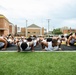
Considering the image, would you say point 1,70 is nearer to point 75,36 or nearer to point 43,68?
point 43,68

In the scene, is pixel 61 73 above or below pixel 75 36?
below

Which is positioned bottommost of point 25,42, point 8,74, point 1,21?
point 8,74

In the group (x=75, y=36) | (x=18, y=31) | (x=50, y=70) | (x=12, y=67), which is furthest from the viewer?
(x=18, y=31)

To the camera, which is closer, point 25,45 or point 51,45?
point 25,45

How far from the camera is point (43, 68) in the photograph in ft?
22.7

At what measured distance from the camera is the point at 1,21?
50.1 metres

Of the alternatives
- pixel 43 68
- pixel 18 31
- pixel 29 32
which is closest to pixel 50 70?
pixel 43 68

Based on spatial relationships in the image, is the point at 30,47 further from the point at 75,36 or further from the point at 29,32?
the point at 29,32

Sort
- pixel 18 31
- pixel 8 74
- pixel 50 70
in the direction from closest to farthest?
pixel 8 74 → pixel 50 70 → pixel 18 31

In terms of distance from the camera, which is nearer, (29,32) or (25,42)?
(25,42)

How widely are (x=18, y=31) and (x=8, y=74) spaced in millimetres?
81973

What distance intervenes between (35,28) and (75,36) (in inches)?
2778

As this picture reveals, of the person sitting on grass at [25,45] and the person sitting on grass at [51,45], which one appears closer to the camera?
the person sitting on grass at [25,45]

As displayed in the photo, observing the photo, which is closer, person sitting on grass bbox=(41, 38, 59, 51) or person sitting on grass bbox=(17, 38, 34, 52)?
person sitting on grass bbox=(17, 38, 34, 52)
